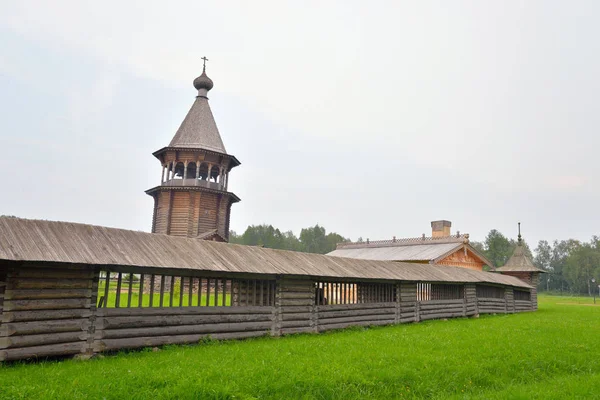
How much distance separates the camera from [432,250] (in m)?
35.3

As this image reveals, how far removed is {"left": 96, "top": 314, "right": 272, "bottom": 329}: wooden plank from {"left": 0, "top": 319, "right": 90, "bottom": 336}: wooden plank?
15.8 inches

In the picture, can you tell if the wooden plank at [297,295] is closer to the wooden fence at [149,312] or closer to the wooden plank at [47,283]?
the wooden fence at [149,312]

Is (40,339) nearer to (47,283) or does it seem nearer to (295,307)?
(47,283)

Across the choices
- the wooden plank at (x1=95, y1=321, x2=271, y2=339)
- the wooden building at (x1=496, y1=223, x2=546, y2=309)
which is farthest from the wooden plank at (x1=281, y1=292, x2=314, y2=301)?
the wooden building at (x1=496, y1=223, x2=546, y2=309)

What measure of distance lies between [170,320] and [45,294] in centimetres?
291

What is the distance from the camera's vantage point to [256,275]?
13031mm

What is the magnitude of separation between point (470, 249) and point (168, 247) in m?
30.2

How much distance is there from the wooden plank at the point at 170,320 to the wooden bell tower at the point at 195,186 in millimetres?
16052

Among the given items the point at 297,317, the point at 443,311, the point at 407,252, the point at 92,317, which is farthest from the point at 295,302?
the point at 407,252

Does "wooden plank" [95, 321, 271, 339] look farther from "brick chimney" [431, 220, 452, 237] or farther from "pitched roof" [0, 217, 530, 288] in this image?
"brick chimney" [431, 220, 452, 237]

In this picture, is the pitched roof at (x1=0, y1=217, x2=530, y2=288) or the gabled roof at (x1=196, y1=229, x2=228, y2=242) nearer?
the pitched roof at (x1=0, y1=217, x2=530, y2=288)

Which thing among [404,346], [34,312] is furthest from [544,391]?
[34,312]

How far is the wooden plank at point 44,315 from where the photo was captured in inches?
350

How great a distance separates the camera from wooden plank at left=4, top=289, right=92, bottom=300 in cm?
897
